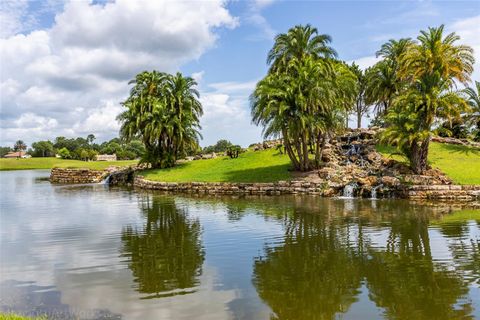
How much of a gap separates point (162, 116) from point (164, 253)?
1509 inches

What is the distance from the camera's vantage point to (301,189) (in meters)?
33.8

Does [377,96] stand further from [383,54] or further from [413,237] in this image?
[413,237]

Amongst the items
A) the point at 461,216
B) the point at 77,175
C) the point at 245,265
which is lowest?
the point at 245,265

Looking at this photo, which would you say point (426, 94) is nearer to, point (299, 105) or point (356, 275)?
point (299, 105)

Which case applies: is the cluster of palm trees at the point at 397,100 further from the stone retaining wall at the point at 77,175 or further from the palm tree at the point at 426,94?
the stone retaining wall at the point at 77,175

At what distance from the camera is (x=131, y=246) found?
1509 cm

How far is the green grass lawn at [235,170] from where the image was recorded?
38.5 meters

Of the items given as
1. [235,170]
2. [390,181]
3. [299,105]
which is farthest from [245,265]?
[235,170]

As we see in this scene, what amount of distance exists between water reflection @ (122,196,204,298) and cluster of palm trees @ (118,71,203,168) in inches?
1139

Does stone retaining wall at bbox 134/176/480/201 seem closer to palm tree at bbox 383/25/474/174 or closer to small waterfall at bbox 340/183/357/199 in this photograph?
small waterfall at bbox 340/183/357/199

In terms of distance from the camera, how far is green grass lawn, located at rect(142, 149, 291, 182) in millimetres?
38469

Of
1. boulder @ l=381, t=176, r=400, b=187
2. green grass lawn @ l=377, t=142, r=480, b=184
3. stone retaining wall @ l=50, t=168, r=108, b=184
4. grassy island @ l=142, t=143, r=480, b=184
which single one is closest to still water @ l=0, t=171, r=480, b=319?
boulder @ l=381, t=176, r=400, b=187

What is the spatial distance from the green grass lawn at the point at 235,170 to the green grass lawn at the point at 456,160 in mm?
12074

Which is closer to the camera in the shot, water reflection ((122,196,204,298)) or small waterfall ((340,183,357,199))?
water reflection ((122,196,204,298))
